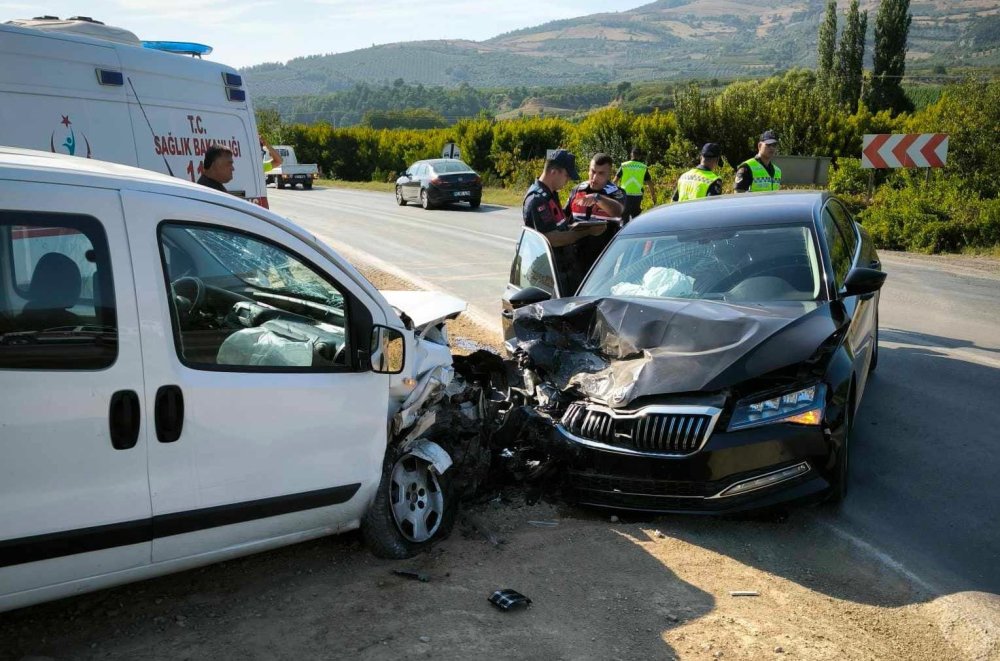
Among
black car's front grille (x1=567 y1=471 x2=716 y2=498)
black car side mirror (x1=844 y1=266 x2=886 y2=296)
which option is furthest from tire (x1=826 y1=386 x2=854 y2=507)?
black car side mirror (x1=844 y1=266 x2=886 y2=296)

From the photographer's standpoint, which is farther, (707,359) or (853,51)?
(853,51)

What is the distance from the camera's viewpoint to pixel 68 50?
6934mm

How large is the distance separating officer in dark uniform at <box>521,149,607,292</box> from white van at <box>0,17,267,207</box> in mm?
3051

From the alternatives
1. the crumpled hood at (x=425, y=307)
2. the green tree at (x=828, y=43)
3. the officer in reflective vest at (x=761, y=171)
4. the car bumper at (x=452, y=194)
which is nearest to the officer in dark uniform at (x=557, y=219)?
the crumpled hood at (x=425, y=307)

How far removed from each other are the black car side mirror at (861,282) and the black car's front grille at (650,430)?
1.68 m

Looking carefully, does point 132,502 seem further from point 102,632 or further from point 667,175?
point 667,175

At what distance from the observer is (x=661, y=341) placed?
16.1ft

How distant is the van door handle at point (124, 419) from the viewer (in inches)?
124

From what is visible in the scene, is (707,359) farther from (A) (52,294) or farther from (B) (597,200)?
(B) (597,200)

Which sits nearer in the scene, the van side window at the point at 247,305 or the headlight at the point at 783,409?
the van side window at the point at 247,305

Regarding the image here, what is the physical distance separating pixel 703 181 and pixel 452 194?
714 inches

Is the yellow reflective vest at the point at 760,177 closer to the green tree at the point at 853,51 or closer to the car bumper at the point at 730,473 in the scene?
the car bumper at the point at 730,473

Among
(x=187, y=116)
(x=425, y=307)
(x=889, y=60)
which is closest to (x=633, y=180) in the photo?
(x=187, y=116)

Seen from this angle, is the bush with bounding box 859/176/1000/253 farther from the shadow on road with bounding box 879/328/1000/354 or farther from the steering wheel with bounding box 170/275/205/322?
the steering wheel with bounding box 170/275/205/322
